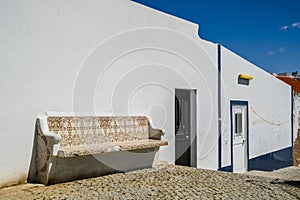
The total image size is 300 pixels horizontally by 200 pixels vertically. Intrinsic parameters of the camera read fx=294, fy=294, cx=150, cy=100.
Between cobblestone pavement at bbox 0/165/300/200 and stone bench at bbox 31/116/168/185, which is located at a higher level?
stone bench at bbox 31/116/168/185

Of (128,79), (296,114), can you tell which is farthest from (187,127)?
(296,114)

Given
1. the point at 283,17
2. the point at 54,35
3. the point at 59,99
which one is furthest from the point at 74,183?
the point at 283,17

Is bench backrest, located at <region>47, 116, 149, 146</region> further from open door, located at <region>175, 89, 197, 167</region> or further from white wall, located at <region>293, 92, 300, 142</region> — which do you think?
white wall, located at <region>293, 92, 300, 142</region>

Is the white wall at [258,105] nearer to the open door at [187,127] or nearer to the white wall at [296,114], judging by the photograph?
the white wall at [296,114]

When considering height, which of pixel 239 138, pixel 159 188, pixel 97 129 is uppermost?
pixel 97 129

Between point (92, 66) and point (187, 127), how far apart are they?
410 cm

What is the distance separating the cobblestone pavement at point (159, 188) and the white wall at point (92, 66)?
78cm

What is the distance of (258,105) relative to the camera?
13.0 m

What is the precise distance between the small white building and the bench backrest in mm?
253

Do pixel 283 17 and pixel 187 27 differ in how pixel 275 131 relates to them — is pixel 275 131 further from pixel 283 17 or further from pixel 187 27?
pixel 187 27

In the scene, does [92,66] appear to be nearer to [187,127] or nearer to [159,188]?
[159,188]

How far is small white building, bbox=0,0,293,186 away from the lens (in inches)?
206

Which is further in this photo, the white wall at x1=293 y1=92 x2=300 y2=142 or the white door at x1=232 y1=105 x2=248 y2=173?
the white wall at x1=293 y1=92 x2=300 y2=142

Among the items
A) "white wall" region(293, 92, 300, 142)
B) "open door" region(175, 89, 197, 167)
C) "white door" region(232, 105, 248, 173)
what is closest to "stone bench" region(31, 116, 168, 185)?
"open door" region(175, 89, 197, 167)
